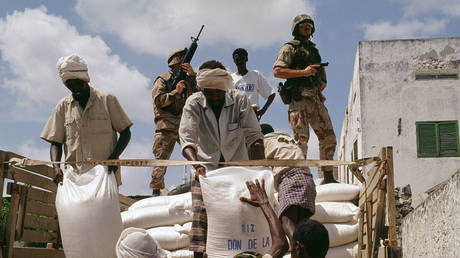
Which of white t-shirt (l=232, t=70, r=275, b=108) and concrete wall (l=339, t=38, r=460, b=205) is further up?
concrete wall (l=339, t=38, r=460, b=205)

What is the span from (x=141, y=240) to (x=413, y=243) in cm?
564

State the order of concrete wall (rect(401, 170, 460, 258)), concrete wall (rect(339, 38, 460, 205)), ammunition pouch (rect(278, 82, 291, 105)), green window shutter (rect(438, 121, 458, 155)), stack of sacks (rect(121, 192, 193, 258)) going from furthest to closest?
→ concrete wall (rect(339, 38, 460, 205)) < green window shutter (rect(438, 121, 458, 155)) < ammunition pouch (rect(278, 82, 291, 105)) < concrete wall (rect(401, 170, 460, 258)) < stack of sacks (rect(121, 192, 193, 258))

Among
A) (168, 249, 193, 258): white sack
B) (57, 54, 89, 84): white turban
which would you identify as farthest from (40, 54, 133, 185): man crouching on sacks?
(168, 249, 193, 258): white sack

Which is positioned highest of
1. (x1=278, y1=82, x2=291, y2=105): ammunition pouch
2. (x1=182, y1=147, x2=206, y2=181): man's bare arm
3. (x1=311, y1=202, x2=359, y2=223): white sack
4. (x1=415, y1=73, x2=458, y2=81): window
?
(x1=415, y1=73, x2=458, y2=81): window

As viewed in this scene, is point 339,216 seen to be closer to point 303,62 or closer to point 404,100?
point 303,62

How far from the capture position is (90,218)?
3801mm

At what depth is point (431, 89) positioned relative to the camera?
16.7 metres

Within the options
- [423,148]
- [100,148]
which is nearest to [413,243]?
[100,148]

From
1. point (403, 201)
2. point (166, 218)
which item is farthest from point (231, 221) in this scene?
point (403, 201)

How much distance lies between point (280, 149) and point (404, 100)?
13695 millimetres

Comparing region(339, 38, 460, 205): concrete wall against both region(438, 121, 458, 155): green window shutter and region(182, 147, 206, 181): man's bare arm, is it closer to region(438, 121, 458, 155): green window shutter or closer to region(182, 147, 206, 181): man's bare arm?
region(438, 121, 458, 155): green window shutter

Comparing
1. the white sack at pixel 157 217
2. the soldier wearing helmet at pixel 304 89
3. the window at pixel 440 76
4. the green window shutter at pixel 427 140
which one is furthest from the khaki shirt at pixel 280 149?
the window at pixel 440 76

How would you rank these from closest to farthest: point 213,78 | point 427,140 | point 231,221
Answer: point 231,221
point 213,78
point 427,140

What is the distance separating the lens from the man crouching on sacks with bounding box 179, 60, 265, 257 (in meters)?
3.92
